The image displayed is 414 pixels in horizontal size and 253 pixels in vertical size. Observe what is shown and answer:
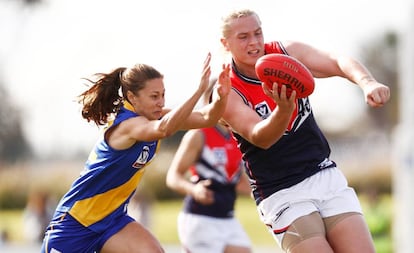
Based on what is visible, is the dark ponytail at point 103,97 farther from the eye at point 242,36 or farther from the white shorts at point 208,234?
the white shorts at point 208,234

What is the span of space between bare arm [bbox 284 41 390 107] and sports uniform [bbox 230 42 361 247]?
11 centimetres

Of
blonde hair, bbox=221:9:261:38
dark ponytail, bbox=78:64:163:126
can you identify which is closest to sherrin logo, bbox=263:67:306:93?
blonde hair, bbox=221:9:261:38

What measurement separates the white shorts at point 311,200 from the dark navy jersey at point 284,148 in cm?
5

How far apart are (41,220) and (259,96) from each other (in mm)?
14746

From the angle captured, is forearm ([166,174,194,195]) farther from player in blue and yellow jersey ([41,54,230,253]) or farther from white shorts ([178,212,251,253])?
player in blue and yellow jersey ([41,54,230,253])

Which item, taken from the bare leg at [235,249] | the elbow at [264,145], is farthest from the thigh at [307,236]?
the bare leg at [235,249]

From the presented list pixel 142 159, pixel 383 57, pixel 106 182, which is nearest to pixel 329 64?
pixel 142 159

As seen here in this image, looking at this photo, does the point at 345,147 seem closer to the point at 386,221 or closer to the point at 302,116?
the point at 386,221

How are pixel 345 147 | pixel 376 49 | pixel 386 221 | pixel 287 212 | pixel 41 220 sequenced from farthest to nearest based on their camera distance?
pixel 376 49
pixel 345 147
pixel 41 220
pixel 386 221
pixel 287 212

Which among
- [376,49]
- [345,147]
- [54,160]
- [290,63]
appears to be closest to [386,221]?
[345,147]

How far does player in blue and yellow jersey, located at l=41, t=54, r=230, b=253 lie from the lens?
281 inches

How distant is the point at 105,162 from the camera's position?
7.22m

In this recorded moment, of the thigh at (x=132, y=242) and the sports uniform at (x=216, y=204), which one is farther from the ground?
the thigh at (x=132, y=242)

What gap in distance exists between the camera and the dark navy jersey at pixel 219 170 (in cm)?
949
